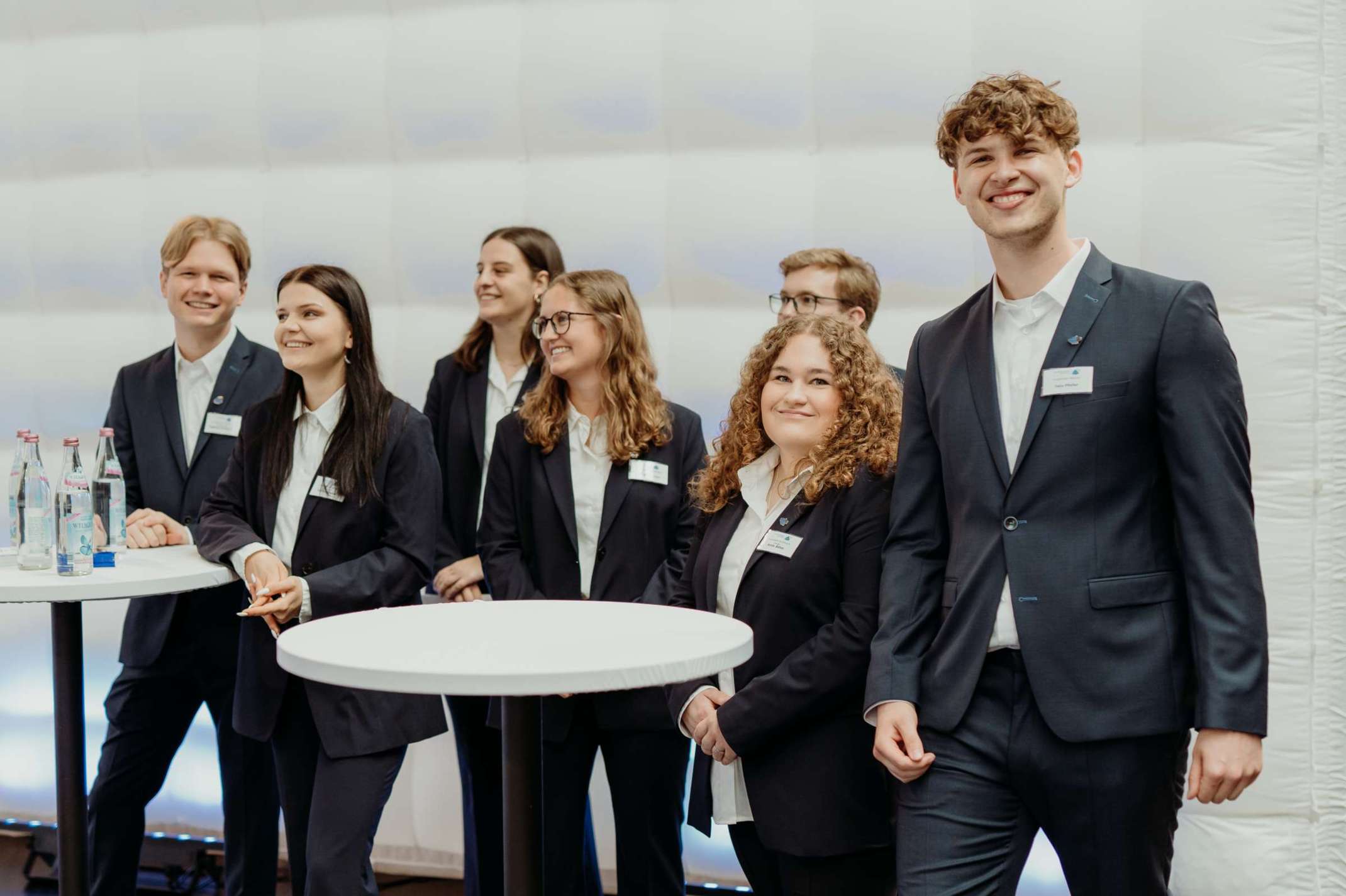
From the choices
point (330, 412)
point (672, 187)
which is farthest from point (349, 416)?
point (672, 187)

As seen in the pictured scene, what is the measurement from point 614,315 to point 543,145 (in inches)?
37.6

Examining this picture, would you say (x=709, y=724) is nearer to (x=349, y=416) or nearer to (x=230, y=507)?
(x=349, y=416)

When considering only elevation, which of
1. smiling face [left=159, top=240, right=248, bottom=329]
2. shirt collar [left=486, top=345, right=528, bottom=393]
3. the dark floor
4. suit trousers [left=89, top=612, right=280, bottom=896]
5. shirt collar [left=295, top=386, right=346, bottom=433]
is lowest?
the dark floor

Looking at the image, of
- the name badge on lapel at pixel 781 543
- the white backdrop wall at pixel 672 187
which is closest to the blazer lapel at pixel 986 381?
the name badge on lapel at pixel 781 543

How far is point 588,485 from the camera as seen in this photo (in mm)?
2953

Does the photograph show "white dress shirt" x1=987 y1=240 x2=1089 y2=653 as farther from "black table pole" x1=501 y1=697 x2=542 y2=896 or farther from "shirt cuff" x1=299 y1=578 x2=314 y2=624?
"shirt cuff" x1=299 y1=578 x2=314 y2=624

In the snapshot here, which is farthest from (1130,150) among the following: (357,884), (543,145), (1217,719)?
(357,884)

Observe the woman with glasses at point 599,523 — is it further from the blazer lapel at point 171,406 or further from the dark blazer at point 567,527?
the blazer lapel at point 171,406

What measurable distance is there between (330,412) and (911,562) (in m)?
1.46

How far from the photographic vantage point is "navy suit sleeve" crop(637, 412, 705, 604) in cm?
278

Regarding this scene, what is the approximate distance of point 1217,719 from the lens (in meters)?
1.79

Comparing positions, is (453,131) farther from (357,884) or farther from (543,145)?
(357,884)

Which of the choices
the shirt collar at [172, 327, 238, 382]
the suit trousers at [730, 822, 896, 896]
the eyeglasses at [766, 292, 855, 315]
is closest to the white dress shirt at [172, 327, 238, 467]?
the shirt collar at [172, 327, 238, 382]

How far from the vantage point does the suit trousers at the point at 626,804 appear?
2.78m
